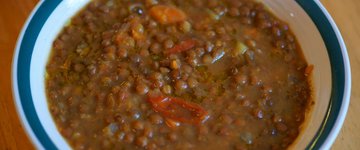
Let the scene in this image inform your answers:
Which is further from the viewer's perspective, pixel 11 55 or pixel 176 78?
pixel 11 55

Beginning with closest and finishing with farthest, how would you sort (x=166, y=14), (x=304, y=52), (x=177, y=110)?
(x=177, y=110) → (x=304, y=52) → (x=166, y=14)

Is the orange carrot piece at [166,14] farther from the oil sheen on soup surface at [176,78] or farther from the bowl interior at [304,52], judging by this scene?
the bowl interior at [304,52]

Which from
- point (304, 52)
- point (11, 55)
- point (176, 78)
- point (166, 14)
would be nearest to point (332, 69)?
point (304, 52)

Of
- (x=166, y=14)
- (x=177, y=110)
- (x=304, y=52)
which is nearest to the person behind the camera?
(x=177, y=110)

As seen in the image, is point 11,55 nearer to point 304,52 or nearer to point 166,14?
point 166,14

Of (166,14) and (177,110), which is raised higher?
(166,14)

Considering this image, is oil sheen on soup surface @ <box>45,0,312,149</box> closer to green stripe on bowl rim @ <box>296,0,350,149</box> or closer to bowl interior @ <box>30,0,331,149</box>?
bowl interior @ <box>30,0,331,149</box>
